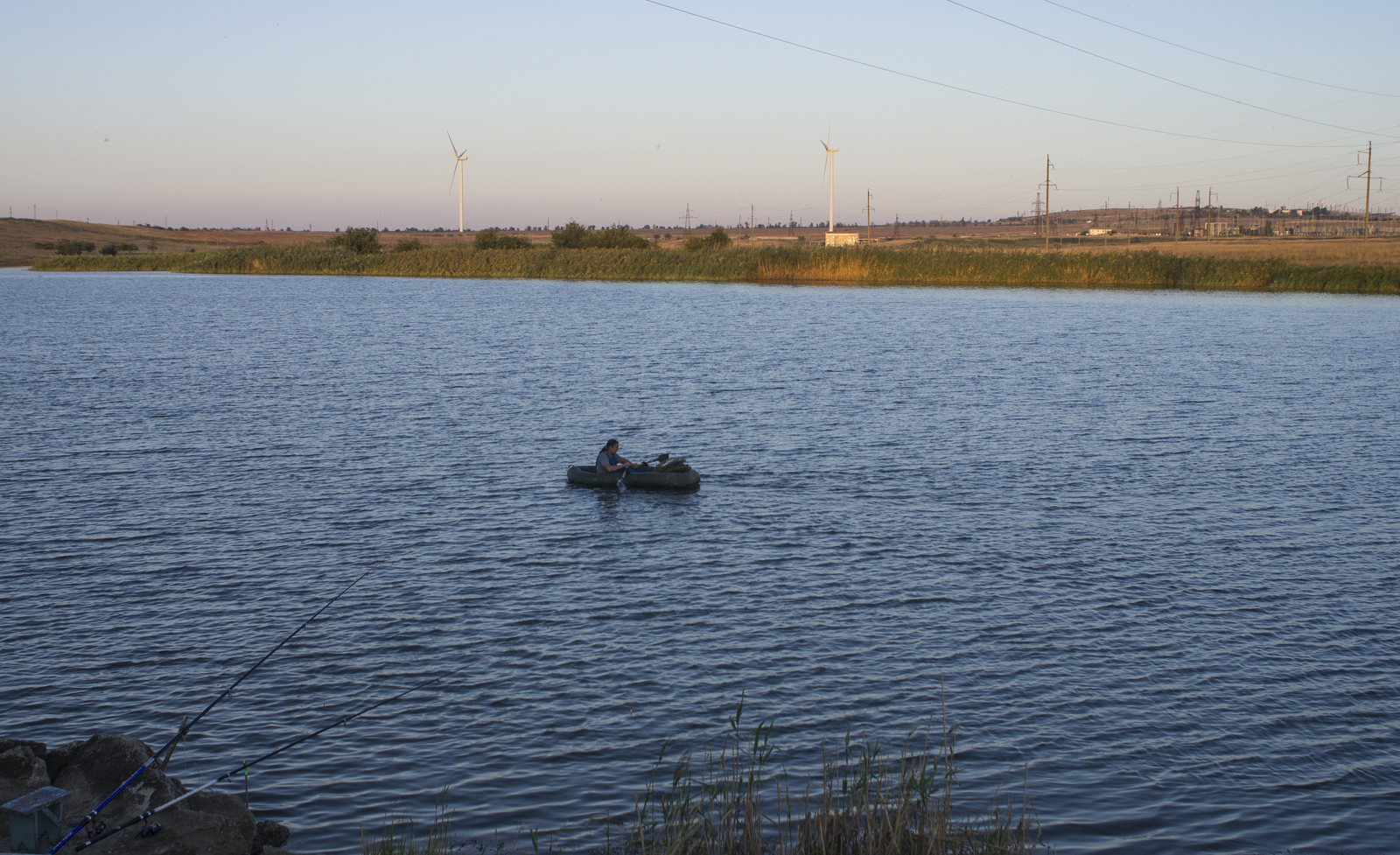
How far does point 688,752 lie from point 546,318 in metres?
60.9

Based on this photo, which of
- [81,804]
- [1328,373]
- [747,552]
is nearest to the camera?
[81,804]

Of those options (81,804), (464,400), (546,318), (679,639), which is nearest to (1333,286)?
(546,318)

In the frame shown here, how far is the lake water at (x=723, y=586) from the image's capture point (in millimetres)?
11102

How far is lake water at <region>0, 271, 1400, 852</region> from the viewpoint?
11102mm

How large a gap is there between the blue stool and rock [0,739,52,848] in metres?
0.71

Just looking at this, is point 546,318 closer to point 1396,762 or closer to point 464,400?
point 464,400

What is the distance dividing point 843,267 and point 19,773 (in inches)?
3722

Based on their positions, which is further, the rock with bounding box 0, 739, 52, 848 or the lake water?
the lake water

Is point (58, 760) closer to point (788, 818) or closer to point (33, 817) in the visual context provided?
point (33, 817)

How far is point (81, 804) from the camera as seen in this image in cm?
859

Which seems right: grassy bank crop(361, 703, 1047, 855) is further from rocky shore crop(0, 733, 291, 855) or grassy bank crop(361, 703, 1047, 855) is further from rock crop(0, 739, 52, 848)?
rock crop(0, 739, 52, 848)

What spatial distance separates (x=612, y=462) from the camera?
23016mm

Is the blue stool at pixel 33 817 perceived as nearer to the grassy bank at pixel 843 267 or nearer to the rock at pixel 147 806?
the rock at pixel 147 806

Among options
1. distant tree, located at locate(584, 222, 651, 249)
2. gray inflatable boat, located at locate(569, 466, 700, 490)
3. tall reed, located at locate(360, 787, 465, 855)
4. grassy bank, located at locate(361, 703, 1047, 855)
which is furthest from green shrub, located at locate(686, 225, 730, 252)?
tall reed, located at locate(360, 787, 465, 855)
